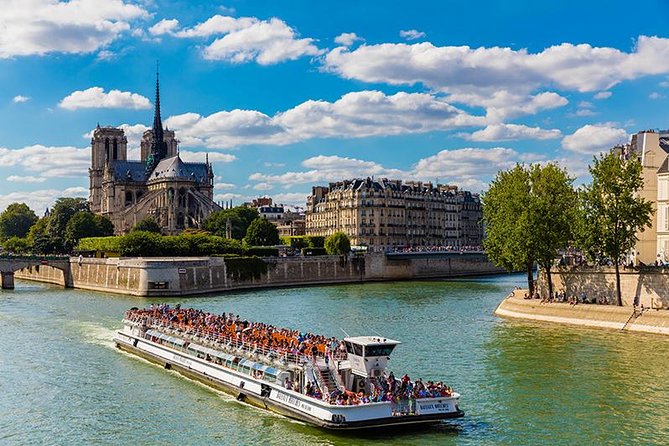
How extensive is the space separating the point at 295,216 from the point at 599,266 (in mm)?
148058

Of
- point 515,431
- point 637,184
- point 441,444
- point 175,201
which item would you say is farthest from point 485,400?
point 175,201

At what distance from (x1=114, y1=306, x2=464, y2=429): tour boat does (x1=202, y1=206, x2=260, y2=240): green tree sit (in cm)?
10385

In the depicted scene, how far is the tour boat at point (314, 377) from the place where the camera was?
2523 cm

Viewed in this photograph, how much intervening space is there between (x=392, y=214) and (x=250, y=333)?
102863mm

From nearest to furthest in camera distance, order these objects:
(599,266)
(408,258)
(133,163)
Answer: (599,266) < (408,258) < (133,163)

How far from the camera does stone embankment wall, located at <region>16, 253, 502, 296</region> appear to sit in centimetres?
7825

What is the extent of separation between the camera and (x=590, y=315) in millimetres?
47938

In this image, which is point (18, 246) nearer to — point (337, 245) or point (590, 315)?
point (337, 245)

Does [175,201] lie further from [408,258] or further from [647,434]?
[647,434]

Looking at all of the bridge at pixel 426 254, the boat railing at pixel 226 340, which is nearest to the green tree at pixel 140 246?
the bridge at pixel 426 254

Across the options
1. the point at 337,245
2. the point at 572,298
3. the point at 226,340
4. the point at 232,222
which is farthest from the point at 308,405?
the point at 232,222

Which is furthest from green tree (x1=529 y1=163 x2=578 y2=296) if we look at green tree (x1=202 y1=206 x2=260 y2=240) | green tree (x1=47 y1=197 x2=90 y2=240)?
green tree (x1=47 y1=197 x2=90 y2=240)

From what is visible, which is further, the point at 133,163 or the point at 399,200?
the point at 133,163

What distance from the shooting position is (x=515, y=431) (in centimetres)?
2569
